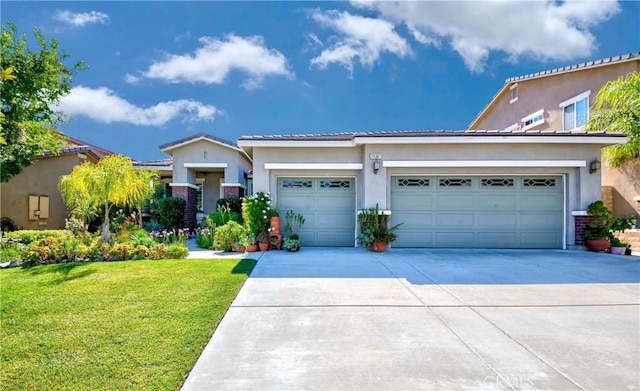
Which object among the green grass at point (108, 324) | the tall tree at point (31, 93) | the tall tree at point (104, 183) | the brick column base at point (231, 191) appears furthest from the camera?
the brick column base at point (231, 191)

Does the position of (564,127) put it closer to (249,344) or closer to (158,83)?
(249,344)

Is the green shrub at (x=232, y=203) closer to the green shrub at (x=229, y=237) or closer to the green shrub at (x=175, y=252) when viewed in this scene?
the green shrub at (x=229, y=237)

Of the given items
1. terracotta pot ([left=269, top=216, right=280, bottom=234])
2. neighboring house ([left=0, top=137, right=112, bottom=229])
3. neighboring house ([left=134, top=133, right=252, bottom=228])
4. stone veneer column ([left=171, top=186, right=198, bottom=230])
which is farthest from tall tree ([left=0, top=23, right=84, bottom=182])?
terracotta pot ([left=269, top=216, right=280, bottom=234])

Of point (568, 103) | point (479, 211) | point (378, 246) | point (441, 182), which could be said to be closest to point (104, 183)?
point (378, 246)

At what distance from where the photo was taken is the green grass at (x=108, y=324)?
3.11 metres

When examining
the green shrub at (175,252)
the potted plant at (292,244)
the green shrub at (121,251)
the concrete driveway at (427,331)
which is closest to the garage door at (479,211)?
the potted plant at (292,244)

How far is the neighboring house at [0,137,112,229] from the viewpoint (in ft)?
46.2

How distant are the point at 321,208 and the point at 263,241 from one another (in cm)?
229

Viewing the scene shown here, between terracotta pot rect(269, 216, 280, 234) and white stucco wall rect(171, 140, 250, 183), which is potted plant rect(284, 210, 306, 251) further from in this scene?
white stucco wall rect(171, 140, 250, 183)

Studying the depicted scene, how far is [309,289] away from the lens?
6039mm

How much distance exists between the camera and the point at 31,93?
46.6ft

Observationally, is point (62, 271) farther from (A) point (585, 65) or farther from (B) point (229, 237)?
(A) point (585, 65)

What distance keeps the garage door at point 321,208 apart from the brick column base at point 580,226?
23.1 feet

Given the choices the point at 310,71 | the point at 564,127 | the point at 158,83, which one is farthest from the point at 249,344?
the point at 564,127
